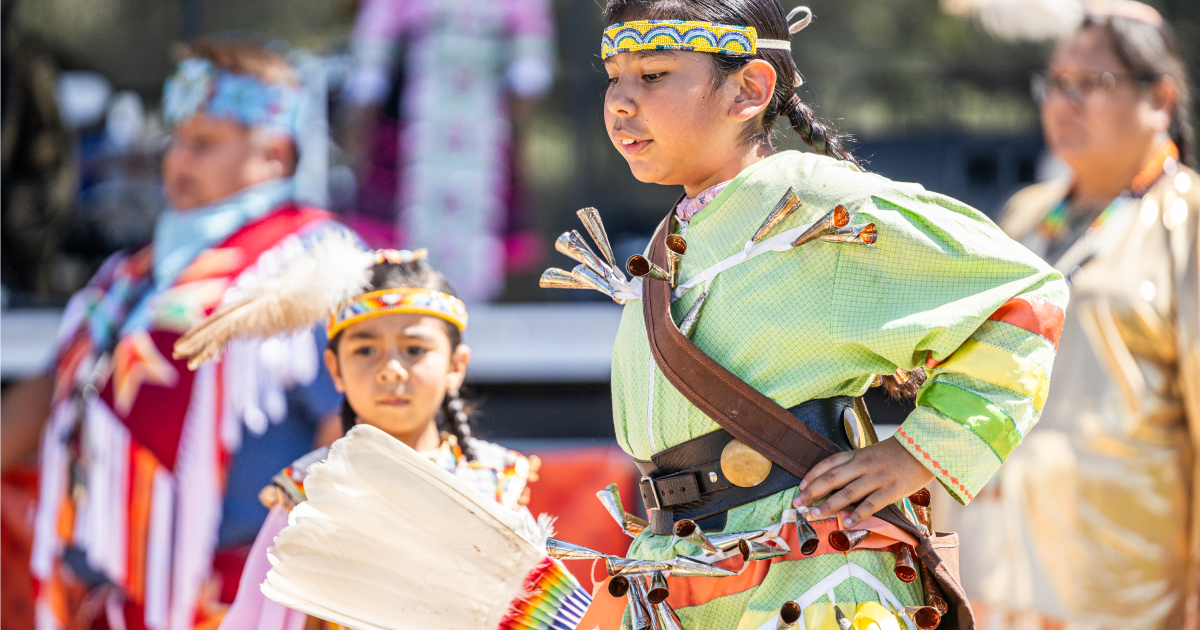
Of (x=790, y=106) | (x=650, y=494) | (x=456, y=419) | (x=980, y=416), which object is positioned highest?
(x=790, y=106)

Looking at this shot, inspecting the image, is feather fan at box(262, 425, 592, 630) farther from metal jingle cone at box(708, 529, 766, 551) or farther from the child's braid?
the child's braid

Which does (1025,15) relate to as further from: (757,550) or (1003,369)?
(757,550)

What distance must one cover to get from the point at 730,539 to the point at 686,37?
27.3 inches

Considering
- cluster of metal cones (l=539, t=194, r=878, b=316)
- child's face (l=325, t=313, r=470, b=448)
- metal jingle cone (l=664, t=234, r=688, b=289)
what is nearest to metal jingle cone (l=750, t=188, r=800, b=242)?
cluster of metal cones (l=539, t=194, r=878, b=316)

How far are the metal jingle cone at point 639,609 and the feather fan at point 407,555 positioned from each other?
2.7 inches

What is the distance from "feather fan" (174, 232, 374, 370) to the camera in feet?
7.93

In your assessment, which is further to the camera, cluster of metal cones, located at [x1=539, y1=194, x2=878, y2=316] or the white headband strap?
the white headband strap

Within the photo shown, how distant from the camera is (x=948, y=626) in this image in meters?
1.68

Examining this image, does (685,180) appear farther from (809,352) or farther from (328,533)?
(328,533)

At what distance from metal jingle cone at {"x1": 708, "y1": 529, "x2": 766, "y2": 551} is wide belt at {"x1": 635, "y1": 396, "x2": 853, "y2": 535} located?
7 cm

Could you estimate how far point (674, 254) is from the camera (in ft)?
5.72

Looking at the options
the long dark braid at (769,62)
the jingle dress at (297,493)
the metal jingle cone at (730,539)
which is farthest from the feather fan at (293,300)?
the metal jingle cone at (730,539)

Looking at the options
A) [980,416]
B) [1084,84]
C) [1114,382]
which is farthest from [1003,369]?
Answer: [1084,84]

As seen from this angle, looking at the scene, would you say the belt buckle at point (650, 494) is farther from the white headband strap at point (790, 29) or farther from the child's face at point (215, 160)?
the child's face at point (215, 160)
